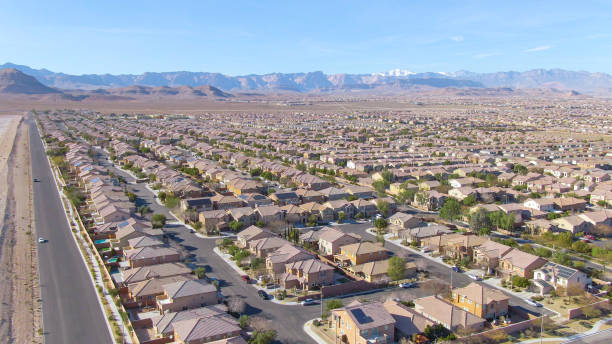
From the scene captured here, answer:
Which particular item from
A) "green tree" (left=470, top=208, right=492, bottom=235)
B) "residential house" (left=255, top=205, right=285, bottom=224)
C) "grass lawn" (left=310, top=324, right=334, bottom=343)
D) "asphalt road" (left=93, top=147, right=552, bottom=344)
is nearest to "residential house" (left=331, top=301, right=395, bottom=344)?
"grass lawn" (left=310, top=324, right=334, bottom=343)

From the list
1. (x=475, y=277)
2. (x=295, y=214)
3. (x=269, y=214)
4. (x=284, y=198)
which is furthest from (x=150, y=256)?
(x=475, y=277)

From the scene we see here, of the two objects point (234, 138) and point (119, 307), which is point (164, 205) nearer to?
point (119, 307)

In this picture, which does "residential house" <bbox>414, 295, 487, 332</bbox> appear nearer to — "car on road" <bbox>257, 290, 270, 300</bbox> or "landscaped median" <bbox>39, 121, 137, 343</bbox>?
A: "car on road" <bbox>257, 290, 270, 300</bbox>

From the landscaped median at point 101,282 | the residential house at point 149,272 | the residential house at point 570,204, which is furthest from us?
the residential house at point 570,204

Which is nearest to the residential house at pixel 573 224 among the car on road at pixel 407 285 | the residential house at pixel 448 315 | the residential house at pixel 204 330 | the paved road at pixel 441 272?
the paved road at pixel 441 272

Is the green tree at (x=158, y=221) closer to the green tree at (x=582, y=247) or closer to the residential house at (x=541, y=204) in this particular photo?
the green tree at (x=582, y=247)

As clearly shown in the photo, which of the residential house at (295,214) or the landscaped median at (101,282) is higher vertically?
the residential house at (295,214)
